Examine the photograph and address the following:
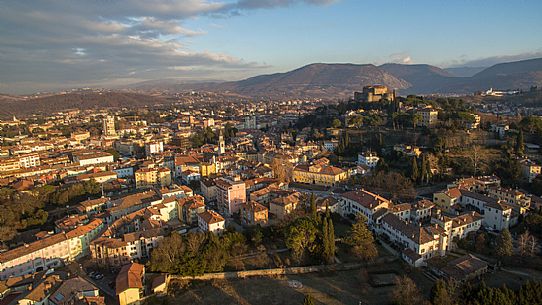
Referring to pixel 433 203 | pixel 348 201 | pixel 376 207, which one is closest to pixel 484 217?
pixel 433 203

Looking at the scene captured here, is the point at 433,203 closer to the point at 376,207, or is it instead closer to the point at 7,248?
the point at 376,207

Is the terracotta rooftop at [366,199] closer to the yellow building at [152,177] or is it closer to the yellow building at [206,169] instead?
the yellow building at [206,169]

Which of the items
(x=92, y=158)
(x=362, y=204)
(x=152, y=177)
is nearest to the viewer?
(x=362, y=204)

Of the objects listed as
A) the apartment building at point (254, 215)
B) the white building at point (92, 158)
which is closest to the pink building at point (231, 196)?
the apartment building at point (254, 215)

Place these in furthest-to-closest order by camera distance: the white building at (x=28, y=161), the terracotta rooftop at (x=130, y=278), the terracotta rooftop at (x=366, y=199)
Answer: the white building at (x=28, y=161)
the terracotta rooftop at (x=366, y=199)
the terracotta rooftop at (x=130, y=278)

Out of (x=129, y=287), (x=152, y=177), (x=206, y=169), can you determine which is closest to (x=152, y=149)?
(x=152, y=177)

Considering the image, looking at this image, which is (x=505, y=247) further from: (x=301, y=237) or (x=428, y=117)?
(x=428, y=117)

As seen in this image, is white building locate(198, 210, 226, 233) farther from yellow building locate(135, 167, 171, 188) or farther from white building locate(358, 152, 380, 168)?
white building locate(358, 152, 380, 168)
